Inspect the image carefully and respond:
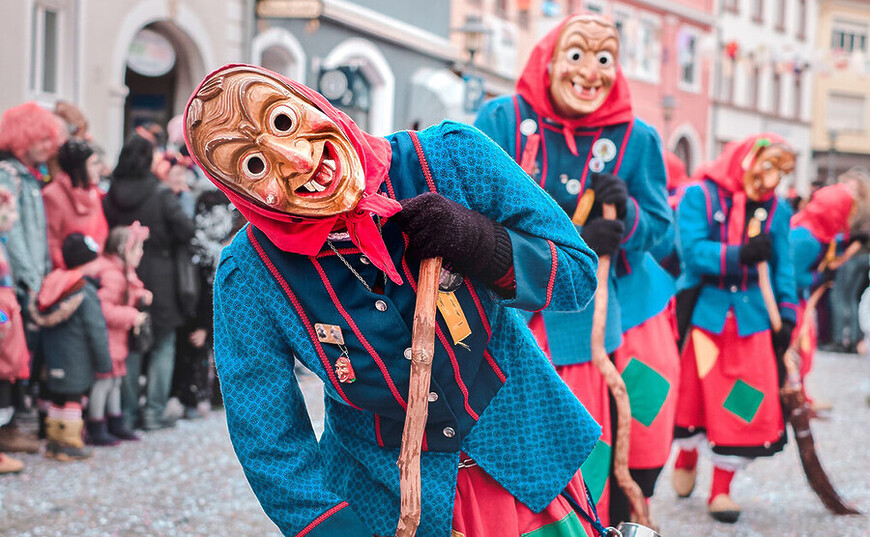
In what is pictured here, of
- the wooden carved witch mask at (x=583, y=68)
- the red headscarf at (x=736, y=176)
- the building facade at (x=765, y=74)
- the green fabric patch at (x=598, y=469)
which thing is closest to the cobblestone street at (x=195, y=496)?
the red headscarf at (x=736, y=176)

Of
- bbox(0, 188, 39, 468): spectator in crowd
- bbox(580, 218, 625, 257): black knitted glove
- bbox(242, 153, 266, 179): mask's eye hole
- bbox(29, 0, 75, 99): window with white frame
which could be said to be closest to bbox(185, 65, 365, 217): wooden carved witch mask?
bbox(242, 153, 266, 179): mask's eye hole

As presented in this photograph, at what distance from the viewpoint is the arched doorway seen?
1354 cm

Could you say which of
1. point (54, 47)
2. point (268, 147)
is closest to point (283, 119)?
point (268, 147)

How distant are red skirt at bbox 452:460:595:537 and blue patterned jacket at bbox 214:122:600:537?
0.12 feet

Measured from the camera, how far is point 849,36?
41.4 meters

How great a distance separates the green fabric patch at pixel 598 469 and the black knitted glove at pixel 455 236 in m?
1.87

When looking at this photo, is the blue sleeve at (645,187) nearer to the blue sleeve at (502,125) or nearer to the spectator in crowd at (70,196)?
the blue sleeve at (502,125)

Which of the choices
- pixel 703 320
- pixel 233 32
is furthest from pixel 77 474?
pixel 233 32

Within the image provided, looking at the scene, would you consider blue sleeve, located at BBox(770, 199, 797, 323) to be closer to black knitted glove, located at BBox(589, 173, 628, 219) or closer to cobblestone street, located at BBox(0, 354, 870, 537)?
cobblestone street, located at BBox(0, 354, 870, 537)

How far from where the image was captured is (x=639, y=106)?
29.7m

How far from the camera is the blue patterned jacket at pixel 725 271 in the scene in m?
5.76

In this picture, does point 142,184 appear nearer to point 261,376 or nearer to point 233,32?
point 261,376

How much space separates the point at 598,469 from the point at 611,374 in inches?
13.3

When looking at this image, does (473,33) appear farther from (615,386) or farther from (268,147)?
(268,147)
